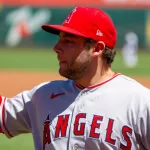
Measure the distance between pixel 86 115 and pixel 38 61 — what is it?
67.6ft

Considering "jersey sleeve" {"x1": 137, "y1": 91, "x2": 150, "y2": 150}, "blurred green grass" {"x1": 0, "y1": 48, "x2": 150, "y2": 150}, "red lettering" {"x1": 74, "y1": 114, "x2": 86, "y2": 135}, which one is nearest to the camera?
"jersey sleeve" {"x1": 137, "y1": 91, "x2": 150, "y2": 150}

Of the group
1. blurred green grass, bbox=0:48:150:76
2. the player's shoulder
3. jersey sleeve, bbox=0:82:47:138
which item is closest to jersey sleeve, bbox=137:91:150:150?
the player's shoulder

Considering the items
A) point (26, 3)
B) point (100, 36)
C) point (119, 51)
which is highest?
point (100, 36)

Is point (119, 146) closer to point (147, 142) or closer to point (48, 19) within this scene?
point (147, 142)

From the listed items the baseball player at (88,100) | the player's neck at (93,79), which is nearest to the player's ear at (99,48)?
the baseball player at (88,100)

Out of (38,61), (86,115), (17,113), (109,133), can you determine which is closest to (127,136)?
(109,133)

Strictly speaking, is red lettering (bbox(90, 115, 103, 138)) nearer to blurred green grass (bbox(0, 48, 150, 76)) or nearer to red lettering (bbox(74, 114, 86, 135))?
red lettering (bbox(74, 114, 86, 135))

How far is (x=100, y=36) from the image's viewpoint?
3.51m

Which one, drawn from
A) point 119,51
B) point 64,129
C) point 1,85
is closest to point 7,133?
point 64,129

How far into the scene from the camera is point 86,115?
3482mm

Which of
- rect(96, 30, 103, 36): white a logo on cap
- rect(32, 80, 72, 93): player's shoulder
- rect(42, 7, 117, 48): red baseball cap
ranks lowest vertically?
rect(32, 80, 72, 93): player's shoulder

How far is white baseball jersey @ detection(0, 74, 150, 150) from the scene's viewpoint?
3.36 metres

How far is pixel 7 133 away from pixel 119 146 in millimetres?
855

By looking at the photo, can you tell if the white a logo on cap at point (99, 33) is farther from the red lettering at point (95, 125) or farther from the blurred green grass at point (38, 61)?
the blurred green grass at point (38, 61)
